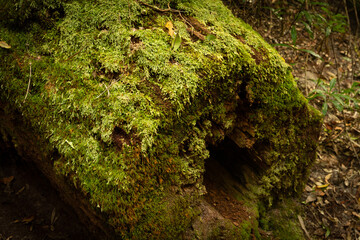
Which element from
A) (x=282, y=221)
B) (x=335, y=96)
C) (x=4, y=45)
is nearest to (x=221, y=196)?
(x=282, y=221)

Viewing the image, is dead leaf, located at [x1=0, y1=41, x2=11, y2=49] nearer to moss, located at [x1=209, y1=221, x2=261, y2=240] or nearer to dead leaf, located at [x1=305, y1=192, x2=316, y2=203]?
moss, located at [x1=209, y1=221, x2=261, y2=240]

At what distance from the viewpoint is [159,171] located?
1.61 m

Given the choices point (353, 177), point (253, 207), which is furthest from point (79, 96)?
point (353, 177)

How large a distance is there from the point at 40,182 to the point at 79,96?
1677 mm

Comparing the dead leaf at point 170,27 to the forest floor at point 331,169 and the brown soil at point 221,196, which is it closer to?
the brown soil at point 221,196

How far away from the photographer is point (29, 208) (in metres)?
2.63

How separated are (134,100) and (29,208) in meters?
2.03

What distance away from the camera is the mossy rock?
4.98ft

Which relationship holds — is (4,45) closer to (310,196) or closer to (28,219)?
(28,219)

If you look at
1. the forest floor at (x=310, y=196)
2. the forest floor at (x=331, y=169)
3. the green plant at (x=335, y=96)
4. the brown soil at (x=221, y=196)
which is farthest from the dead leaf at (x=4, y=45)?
the green plant at (x=335, y=96)

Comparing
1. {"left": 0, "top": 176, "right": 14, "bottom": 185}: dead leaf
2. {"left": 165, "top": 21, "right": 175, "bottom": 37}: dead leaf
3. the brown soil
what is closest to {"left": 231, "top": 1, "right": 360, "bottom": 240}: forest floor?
the brown soil

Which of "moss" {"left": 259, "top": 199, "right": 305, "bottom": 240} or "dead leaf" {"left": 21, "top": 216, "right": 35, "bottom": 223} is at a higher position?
"moss" {"left": 259, "top": 199, "right": 305, "bottom": 240}

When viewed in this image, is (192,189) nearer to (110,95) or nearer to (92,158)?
(92,158)

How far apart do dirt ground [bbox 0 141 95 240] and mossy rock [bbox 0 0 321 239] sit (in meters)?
0.62
